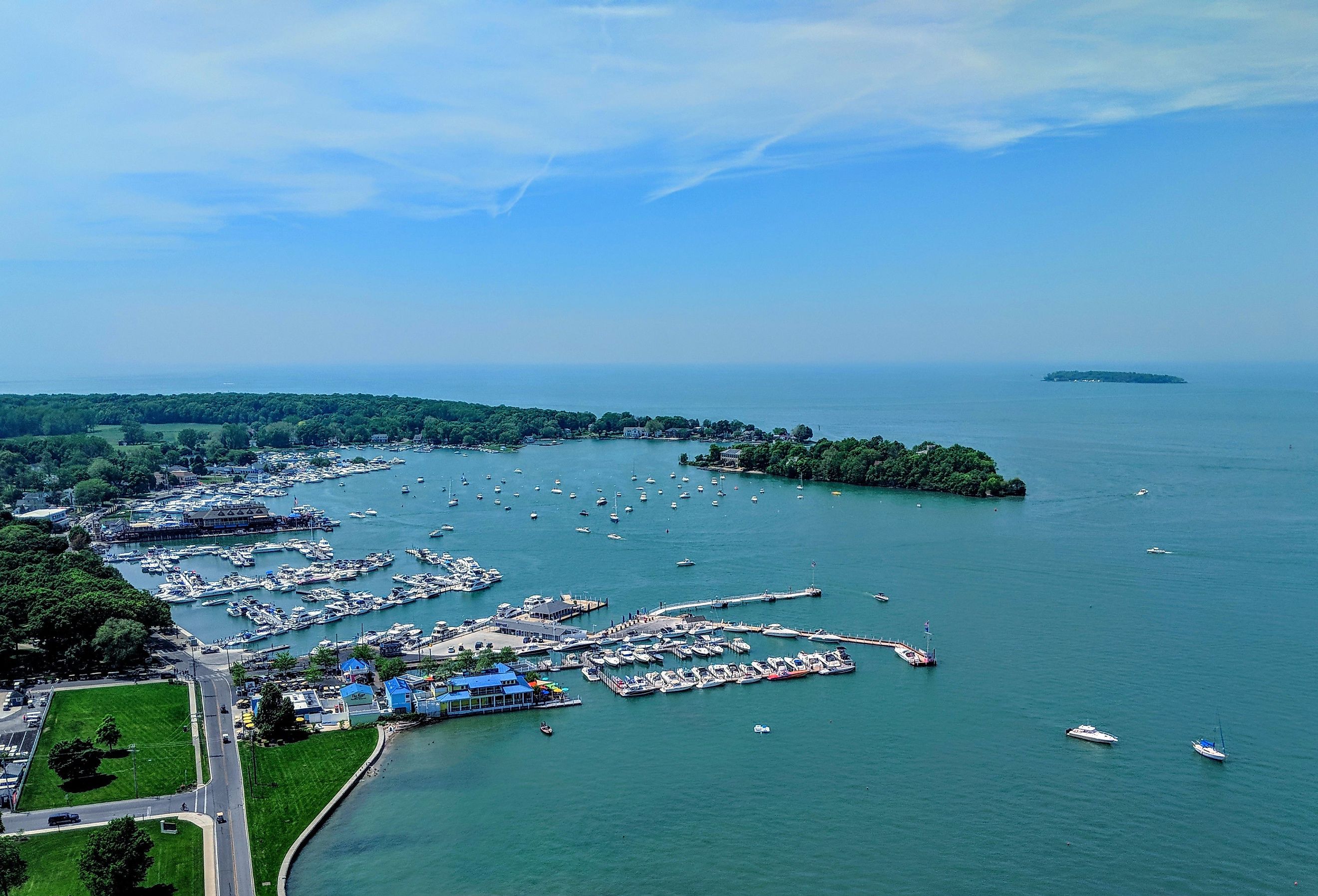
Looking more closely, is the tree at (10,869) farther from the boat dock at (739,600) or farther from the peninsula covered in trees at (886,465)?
the peninsula covered in trees at (886,465)

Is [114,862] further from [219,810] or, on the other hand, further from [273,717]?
[273,717]

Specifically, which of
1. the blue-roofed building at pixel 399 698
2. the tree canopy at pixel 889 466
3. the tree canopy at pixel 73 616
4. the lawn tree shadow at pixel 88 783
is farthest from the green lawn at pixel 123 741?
the tree canopy at pixel 889 466

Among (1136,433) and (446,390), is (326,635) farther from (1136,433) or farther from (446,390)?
(446,390)

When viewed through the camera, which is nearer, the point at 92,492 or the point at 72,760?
the point at 72,760

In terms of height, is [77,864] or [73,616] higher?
[73,616]

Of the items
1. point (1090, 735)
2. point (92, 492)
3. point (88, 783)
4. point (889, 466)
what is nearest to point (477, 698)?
point (88, 783)

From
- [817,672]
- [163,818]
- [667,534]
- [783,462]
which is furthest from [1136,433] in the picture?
[163,818]
